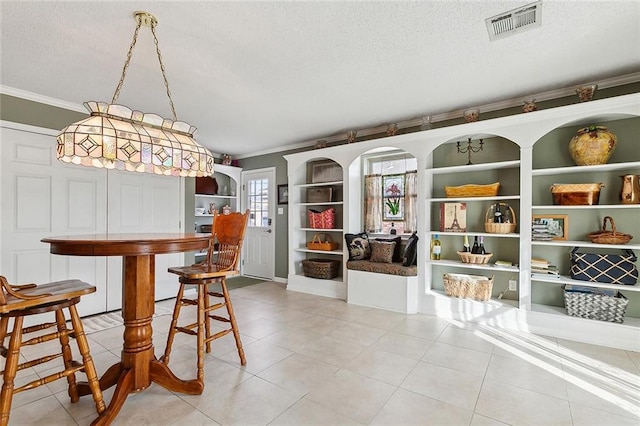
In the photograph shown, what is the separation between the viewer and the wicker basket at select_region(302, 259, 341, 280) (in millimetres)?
4484

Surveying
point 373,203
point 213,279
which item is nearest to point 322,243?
point 373,203

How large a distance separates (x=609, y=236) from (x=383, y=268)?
7.11 ft

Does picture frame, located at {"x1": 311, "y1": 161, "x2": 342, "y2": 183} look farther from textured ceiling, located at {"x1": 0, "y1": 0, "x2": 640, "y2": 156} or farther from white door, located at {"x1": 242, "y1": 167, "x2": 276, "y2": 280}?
textured ceiling, located at {"x1": 0, "y1": 0, "x2": 640, "y2": 156}

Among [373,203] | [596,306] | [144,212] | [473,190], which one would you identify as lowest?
[596,306]

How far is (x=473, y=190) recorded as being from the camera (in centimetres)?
343

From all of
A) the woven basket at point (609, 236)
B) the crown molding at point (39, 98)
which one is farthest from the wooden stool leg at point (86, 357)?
the woven basket at point (609, 236)

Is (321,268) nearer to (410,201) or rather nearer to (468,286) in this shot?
(410,201)

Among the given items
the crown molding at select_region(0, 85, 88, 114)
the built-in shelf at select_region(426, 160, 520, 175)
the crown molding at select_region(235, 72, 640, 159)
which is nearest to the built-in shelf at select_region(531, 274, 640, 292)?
the built-in shelf at select_region(426, 160, 520, 175)

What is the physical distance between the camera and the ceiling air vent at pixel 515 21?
75.0 inches

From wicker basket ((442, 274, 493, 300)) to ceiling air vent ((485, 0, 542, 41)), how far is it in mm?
2418

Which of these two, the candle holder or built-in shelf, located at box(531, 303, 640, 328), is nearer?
built-in shelf, located at box(531, 303, 640, 328)

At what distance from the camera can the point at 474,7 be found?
188 centimetres

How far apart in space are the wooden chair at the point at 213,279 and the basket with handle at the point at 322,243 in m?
2.31

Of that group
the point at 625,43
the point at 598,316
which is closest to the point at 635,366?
the point at 598,316
